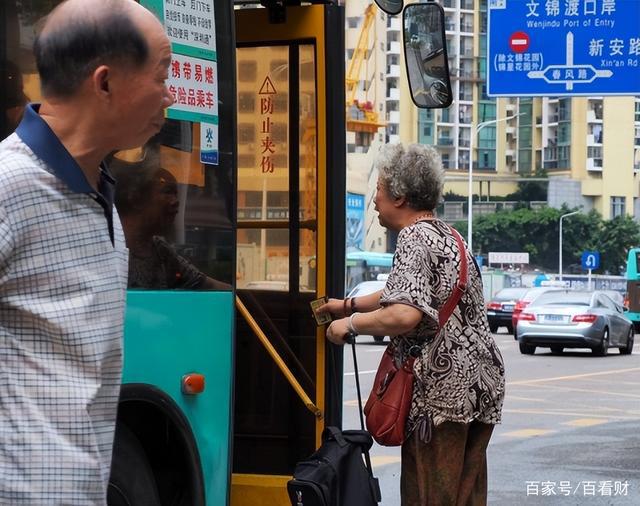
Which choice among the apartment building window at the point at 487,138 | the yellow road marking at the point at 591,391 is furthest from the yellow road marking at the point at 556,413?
the apartment building window at the point at 487,138

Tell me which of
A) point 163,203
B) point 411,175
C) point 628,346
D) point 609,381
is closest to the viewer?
point 163,203

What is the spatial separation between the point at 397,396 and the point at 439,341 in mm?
→ 241

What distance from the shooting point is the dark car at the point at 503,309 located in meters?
38.9

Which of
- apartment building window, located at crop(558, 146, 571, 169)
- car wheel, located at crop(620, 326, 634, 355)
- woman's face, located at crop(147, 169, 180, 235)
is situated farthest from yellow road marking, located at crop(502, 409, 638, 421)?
apartment building window, located at crop(558, 146, 571, 169)

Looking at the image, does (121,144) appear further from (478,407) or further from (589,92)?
(589,92)

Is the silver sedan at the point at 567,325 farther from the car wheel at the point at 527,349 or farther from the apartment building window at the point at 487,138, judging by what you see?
the apartment building window at the point at 487,138

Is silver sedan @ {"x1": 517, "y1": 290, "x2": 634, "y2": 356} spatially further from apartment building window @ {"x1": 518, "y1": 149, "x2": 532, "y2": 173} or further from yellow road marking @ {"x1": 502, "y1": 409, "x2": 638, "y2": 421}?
apartment building window @ {"x1": 518, "y1": 149, "x2": 532, "y2": 173}

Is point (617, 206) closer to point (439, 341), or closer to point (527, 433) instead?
point (527, 433)

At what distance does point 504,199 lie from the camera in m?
130

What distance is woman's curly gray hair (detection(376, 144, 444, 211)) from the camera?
4.41m

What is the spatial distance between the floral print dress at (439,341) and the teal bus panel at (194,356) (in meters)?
0.62

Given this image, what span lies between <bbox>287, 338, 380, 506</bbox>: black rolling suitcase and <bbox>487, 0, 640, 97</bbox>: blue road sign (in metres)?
15.9

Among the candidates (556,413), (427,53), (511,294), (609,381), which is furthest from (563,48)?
(511,294)

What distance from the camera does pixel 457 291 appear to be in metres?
4.26
